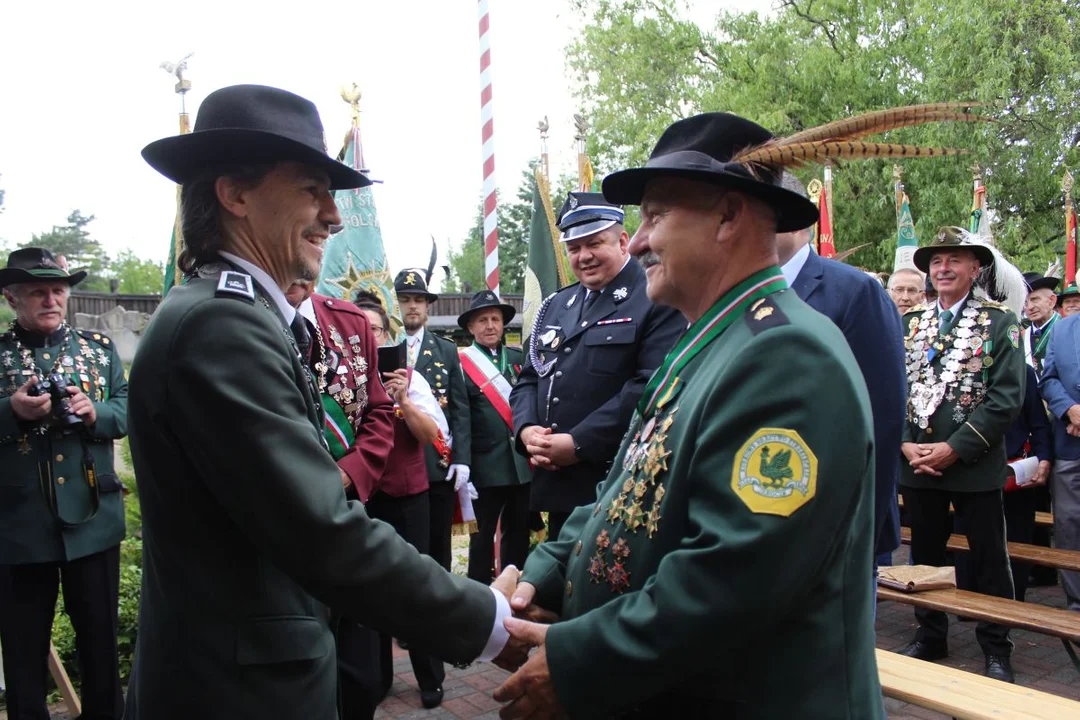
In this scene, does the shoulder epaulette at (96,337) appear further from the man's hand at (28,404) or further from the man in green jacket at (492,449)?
the man in green jacket at (492,449)

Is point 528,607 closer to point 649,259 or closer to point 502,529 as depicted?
point 649,259

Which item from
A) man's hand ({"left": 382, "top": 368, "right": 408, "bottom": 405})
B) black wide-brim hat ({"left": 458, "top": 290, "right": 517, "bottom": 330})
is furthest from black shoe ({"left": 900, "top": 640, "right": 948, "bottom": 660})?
black wide-brim hat ({"left": 458, "top": 290, "right": 517, "bottom": 330})

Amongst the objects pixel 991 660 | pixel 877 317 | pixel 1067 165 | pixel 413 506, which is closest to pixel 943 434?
pixel 991 660

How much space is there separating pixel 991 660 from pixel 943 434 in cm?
136

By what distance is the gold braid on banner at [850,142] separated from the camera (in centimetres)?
175

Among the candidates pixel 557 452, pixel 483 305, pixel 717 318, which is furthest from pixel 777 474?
pixel 483 305

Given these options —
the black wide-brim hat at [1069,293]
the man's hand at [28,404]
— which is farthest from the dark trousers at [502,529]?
the black wide-brim hat at [1069,293]

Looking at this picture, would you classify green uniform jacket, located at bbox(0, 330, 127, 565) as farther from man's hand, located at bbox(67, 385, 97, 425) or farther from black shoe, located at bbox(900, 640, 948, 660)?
black shoe, located at bbox(900, 640, 948, 660)

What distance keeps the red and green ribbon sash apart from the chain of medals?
3.89 meters

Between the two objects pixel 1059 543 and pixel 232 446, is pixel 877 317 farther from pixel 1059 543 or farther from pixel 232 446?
pixel 1059 543

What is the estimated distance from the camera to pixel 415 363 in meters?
5.70

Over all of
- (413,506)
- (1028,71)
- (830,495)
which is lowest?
(413,506)

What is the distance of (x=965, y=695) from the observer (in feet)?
9.90

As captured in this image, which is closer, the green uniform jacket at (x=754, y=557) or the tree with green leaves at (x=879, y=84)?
the green uniform jacket at (x=754, y=557)
